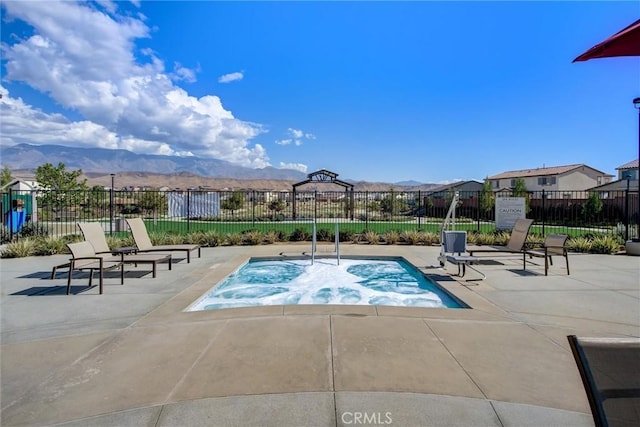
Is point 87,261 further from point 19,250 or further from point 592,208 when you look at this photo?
point 592,208

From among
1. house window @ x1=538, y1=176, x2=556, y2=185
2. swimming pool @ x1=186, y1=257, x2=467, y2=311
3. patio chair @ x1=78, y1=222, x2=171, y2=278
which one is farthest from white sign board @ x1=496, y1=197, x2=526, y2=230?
house window @ x1=538, y1=176, x2=556, y2=185

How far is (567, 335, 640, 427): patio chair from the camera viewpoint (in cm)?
143

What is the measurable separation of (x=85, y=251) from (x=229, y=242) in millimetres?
6198

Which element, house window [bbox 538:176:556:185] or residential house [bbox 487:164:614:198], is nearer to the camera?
residential house [bbox 487:164:614:198]

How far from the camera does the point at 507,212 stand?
1475cm

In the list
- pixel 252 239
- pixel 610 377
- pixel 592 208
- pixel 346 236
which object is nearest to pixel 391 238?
pixel 346 236

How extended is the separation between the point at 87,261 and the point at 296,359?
5.05m

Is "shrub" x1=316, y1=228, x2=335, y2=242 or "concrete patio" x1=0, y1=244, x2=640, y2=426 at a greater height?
"shrub" x1=316, y1=228, x2=335, y2=242

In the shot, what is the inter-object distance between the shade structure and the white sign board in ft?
43.3

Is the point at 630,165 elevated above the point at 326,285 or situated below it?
above

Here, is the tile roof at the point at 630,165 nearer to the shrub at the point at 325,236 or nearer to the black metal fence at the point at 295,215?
the black metal fence at the point at 295,215

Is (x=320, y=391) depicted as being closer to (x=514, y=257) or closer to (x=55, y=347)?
(x=55, y=347)

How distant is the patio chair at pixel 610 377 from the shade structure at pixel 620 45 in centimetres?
186

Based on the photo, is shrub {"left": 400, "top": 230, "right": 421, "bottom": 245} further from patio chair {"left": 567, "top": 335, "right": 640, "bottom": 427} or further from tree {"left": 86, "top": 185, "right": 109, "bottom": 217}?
patio chair {"left": 567, "top": 335, "right": 640, "bottom": 427}
